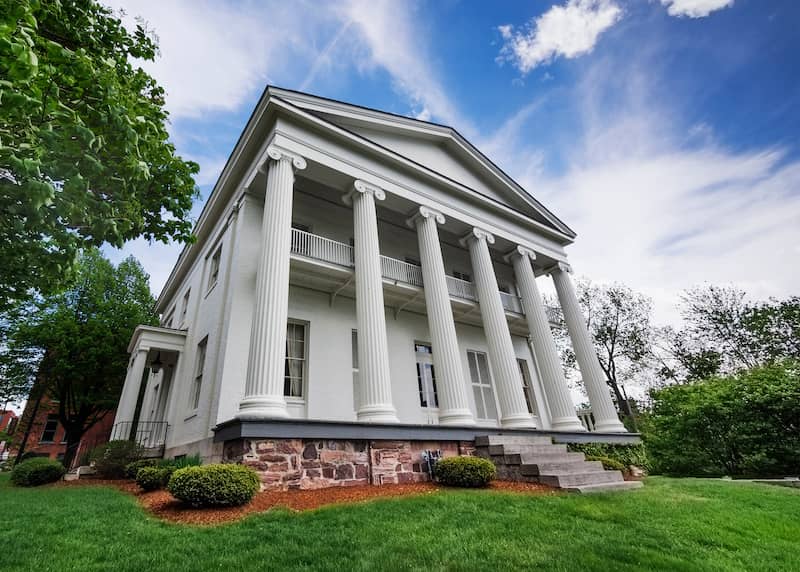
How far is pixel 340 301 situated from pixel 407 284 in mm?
2239

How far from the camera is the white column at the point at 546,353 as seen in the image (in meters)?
11.9

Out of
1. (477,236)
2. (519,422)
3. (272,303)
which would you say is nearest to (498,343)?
(519,422)

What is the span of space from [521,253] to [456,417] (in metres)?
7.88

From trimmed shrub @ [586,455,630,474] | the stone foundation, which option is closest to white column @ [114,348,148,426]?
the stone foundation

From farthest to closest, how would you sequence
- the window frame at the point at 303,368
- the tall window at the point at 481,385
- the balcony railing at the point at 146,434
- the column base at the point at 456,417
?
the tall window at the point at 481,385, the balcony railing at the point at 146,434, the window frame at the point at 303,368, the column base at the point at 456,417

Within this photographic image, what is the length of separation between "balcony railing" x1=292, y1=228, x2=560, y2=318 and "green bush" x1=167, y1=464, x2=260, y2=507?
240 inches

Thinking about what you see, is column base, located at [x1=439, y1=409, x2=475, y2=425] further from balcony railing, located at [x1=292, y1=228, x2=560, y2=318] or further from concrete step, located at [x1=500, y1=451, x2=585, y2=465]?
balcony railing, located at [x1=292, y1=228, x2=560, y2=318]

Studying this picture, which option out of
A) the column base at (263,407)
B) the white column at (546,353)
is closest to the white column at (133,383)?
the column base at (263,407)

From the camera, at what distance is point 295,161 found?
9789 mm

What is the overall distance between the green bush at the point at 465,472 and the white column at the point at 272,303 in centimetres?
329

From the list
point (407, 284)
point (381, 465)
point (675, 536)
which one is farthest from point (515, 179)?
point (675, 536)

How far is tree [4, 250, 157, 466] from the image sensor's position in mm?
19797

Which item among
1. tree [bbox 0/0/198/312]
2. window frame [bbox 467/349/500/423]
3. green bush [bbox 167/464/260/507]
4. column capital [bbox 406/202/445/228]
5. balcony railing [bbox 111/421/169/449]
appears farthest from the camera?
window frame [bbox 467/349/500/423]

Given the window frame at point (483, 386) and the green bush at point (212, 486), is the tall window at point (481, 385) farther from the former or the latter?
the green bush at point (212, 486)
